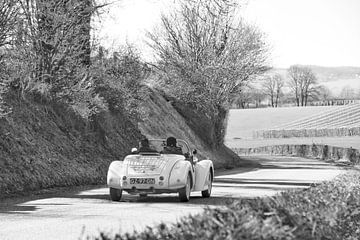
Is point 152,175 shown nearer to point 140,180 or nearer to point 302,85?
point 140,180

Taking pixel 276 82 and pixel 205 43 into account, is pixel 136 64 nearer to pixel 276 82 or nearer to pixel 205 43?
pixel 205 43

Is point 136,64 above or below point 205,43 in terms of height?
below

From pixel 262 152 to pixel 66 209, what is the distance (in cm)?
6658

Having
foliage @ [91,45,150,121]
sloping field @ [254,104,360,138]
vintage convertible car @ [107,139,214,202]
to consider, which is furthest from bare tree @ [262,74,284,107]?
vintage convertible car @ [107,139,214,202]

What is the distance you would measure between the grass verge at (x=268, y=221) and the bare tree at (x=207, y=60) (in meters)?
40.8

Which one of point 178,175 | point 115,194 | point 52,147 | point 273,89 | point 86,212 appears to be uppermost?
point 273,89

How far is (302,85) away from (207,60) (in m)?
148

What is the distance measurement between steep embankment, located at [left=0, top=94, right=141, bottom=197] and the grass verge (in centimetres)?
1261

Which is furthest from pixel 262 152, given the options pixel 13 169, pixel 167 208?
pixel 167 208

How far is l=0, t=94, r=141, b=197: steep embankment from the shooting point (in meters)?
22.8

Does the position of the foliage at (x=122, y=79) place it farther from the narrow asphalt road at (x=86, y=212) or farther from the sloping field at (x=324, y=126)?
the sloping field at (x=324, y=126)

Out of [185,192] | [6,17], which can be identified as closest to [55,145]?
[6,17]

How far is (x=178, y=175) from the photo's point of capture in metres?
17.7

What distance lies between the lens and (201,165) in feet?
63.7
